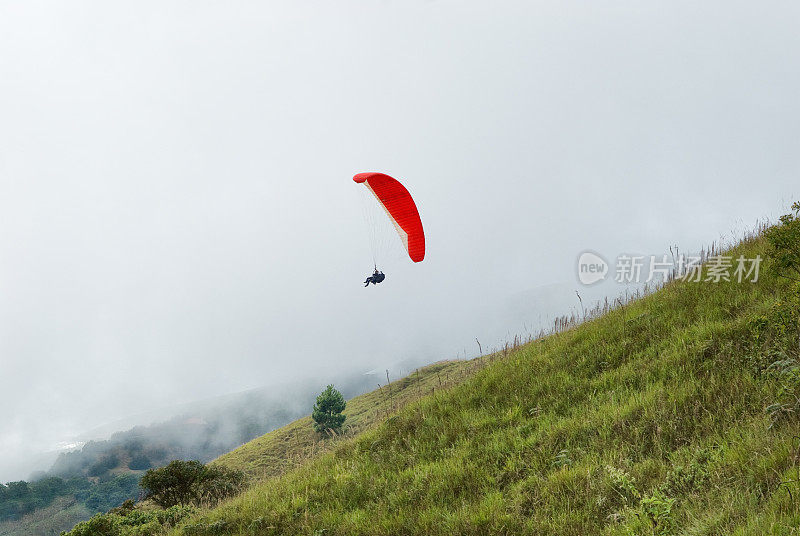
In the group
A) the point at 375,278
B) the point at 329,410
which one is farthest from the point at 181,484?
the point at 329,410

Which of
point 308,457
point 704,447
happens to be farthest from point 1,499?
point 704,447

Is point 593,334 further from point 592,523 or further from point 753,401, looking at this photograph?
point 592,523

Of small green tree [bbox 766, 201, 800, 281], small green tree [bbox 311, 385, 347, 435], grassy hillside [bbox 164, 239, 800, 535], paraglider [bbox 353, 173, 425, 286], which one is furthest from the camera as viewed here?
small green tree [bbox 311, 385, 347, 435]

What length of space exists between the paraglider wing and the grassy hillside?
26.0ft

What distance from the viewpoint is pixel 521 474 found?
6.52 metres

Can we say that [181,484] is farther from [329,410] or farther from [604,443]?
[329,410]

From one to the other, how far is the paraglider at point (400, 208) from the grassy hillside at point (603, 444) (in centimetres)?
792

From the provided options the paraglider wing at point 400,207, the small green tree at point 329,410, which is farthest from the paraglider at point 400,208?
the small green tree at point 329,410

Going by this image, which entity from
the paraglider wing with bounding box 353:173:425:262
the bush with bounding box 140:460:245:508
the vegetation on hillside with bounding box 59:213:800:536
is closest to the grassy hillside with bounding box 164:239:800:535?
the vegetation on hillside with bounding box 59:213:800:536

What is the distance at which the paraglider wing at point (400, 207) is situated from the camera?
653 inches

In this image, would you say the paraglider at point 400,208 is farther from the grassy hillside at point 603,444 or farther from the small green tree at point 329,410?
the small green tree at point 329,410

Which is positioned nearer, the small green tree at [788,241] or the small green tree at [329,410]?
the small green tree at [788,241]

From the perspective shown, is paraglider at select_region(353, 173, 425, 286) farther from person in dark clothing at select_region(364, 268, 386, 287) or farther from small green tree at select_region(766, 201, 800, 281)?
small green tree at select_region(766, 201, 800, 281)

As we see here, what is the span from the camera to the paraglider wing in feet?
54.4
